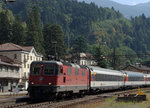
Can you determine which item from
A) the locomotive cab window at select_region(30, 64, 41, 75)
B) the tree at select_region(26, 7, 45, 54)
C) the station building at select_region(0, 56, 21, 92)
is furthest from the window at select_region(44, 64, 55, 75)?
the tree at select_region(26, 7, 45, 54)

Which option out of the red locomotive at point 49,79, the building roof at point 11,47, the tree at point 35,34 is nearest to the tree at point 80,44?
the tree at point 35,34

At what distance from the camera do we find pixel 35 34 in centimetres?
10962

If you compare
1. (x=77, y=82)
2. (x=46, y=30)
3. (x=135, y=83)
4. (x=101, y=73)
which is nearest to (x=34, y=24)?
(x=46, y=30)

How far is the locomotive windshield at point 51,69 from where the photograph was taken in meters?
26.6

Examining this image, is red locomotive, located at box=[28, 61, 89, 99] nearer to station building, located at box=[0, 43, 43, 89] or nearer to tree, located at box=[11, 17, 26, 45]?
station building, located at box=[0, 43, 43, 89]

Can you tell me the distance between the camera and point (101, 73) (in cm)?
4141

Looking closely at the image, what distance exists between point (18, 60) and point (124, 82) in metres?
34.1

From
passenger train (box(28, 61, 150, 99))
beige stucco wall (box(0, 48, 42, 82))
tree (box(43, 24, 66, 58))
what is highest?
tree (box(43, 24, 66, 58))

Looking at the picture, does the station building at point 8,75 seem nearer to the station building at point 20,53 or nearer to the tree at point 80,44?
the station building at point 20,53

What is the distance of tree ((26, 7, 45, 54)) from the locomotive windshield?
78456 mm

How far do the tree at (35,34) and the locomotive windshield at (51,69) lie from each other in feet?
257

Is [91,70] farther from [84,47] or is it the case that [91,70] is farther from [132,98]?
[84,47]

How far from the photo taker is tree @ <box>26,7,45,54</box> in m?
108

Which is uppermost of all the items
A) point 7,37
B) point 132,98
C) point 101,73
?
point 7,37
